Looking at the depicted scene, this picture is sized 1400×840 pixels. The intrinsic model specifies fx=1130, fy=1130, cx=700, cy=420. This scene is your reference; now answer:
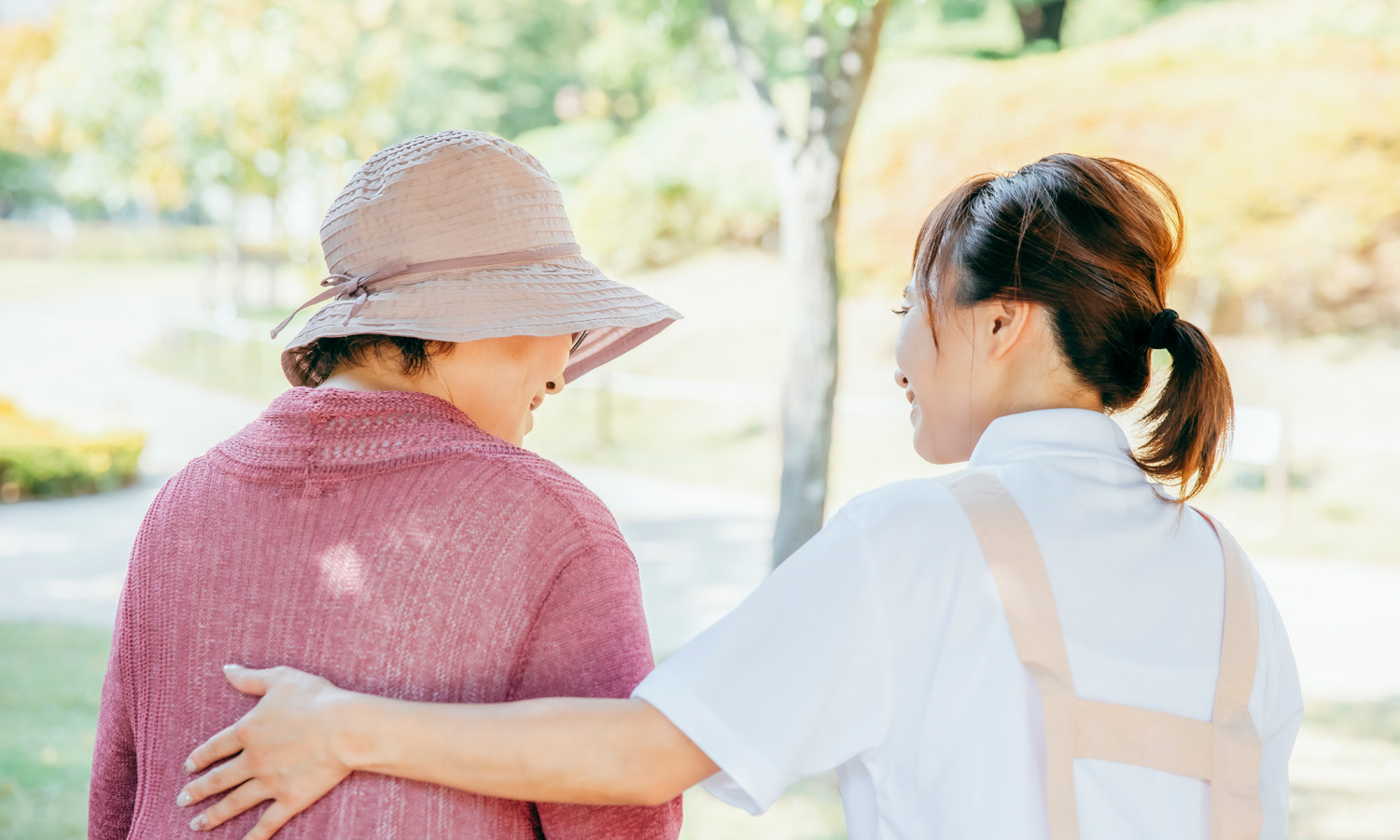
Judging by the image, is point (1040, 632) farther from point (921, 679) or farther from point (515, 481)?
point (515, 481)

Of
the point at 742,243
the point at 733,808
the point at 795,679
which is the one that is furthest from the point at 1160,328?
the point at 742,243

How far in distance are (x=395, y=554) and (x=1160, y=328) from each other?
0.86 meters

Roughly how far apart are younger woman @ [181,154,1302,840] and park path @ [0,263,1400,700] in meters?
4.53

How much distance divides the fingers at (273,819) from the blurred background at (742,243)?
44.3 inches

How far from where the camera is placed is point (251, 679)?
1.15 metres

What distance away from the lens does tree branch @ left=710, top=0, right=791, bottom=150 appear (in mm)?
4574

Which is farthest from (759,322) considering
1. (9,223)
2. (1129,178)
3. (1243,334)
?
(9,223)

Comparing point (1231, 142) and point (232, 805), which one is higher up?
point (1231, 142)

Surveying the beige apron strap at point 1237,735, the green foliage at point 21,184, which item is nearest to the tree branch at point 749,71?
the beige apron strap at point 1237,735

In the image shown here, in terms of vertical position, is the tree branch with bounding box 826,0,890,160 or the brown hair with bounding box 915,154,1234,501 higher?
the tree branch with bounding box 826,0,890,160

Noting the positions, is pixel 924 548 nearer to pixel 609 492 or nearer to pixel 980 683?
pixel 980 683

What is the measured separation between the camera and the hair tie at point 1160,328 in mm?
1238

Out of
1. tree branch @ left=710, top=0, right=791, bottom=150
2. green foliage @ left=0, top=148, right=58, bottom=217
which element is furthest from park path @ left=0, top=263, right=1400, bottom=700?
green foliage @ left=0, top=148, right=58, bottom=217

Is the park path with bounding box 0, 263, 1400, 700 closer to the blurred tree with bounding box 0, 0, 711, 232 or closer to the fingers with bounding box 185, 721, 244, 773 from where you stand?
the blurred tree with bounding box 0, 0, 711, 232
